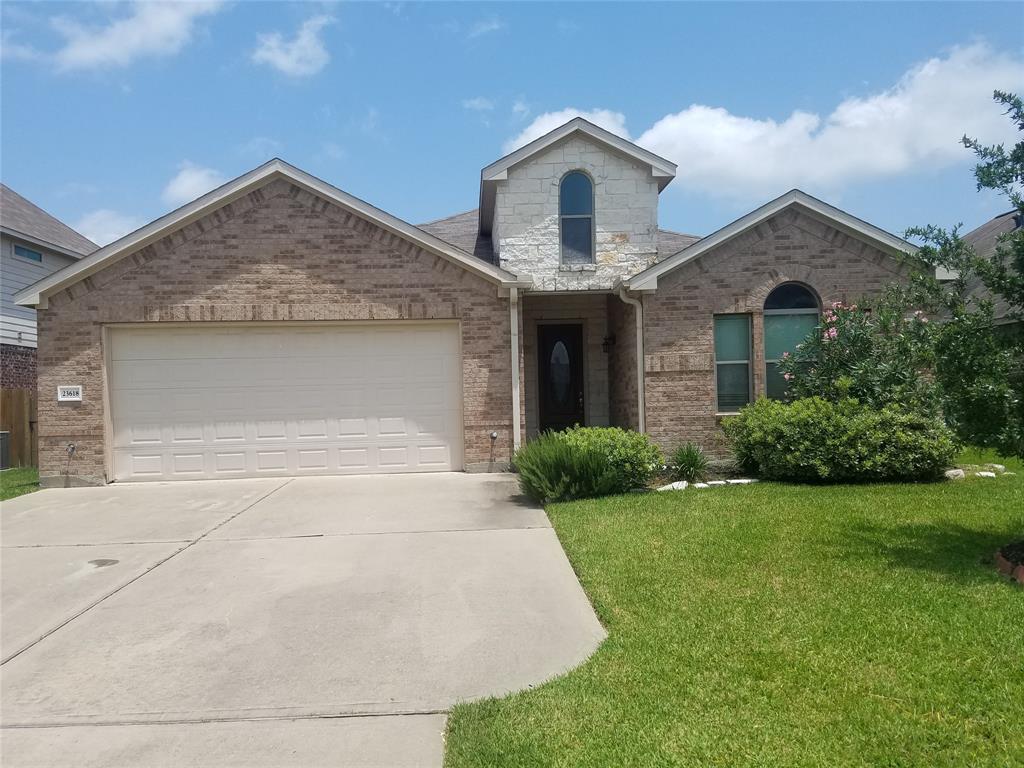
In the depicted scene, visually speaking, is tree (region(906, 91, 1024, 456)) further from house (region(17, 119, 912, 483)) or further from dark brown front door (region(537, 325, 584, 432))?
dark brown front door (region(537, 325, 584, 432))

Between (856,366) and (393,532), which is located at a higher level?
(856,366)

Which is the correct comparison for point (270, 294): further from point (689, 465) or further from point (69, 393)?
point (689, 465)

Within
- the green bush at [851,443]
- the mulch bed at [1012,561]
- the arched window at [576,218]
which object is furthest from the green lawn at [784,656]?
the arched window at [576,218]

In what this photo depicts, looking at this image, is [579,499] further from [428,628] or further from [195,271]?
[195,271]

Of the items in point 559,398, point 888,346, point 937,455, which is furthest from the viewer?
point 559,398

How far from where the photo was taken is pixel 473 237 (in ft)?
53.5

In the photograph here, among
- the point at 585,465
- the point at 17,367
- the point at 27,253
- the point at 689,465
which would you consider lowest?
the point at 689,465

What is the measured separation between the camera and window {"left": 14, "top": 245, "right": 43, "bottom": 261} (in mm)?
18172

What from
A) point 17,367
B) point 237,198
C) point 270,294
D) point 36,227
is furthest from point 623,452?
point 36,227

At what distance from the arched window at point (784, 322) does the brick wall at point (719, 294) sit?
163mm

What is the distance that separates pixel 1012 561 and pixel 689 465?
15.9ft

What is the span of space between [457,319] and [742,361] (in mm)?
4675

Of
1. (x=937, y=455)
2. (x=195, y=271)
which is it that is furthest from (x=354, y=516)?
(x=937, y=455)

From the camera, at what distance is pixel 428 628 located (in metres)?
5.02
